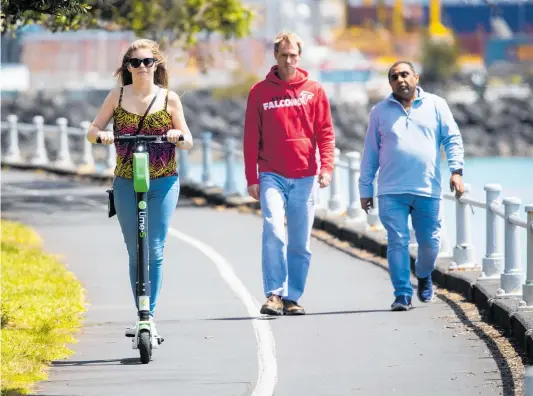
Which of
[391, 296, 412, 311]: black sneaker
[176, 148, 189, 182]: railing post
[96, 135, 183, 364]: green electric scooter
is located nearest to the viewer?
[96, 135, 183, 364]: green electric scooter

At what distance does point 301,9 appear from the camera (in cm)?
14075

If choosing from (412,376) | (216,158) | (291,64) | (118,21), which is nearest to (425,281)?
(291,64)

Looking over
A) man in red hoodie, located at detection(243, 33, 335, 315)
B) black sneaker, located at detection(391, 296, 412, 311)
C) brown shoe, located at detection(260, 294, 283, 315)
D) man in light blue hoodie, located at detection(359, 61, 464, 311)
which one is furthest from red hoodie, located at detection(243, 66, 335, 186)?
black sneaker, located at detection(391, 296, 412, 311)

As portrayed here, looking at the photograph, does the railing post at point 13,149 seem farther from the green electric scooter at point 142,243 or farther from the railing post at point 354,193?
the green electric scooter at point 142,243

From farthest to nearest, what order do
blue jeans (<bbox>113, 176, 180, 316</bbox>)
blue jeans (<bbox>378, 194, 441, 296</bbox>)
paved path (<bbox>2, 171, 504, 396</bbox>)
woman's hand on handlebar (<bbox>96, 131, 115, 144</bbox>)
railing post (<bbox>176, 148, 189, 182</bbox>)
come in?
railing post (<bbox>176, 148, 189, 182</bbox>) < blue jeans (<bbox>378, 194, 441, 296</bbox>) < blue jeans (<bbox>113, 176, 180, 316</bbox>) < woman's hand on handlebar (<bbox>96, 131, 115, 144</bbox>) < paved path (<bbox>2, 171, 504, 396</bbox>)

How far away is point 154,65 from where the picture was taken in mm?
9961

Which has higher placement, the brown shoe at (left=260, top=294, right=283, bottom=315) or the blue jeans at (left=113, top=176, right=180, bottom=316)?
the blue jeans at (left=113, top=176, right=180, bottom=316)

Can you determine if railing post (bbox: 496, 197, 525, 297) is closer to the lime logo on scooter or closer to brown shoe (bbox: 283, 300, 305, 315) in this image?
brown shoe (bbox: 283, 300, 305, 315)

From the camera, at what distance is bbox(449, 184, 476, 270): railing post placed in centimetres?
1420

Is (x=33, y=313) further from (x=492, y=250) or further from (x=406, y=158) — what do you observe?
(x=492, y=250)

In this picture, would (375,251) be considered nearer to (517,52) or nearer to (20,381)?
(20,381)

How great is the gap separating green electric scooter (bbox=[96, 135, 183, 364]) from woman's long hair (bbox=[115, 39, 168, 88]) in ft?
1.43

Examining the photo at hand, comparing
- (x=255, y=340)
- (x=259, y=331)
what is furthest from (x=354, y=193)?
(x=255, y=340)

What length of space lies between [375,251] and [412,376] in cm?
737
